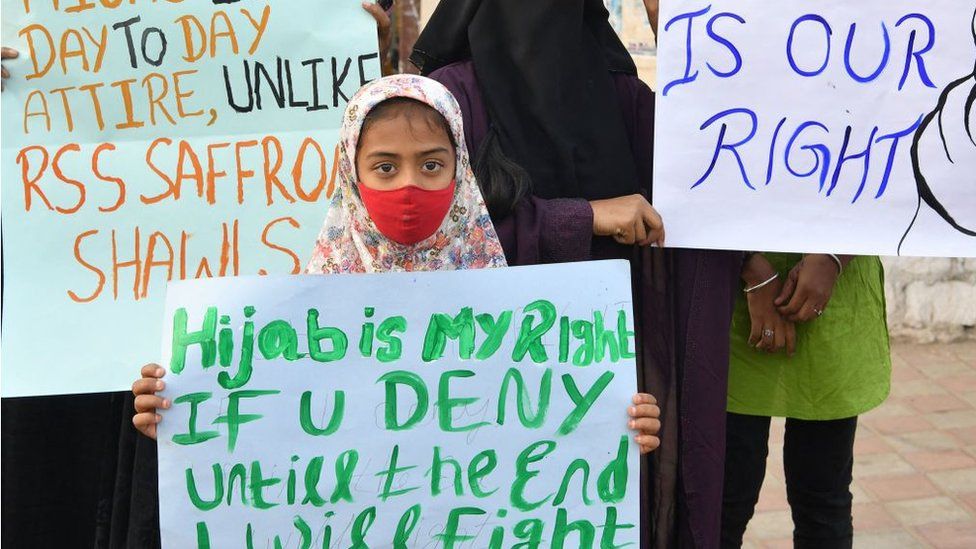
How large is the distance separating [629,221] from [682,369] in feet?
1.09

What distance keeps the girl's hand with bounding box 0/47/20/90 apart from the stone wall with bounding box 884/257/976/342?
3.95 m

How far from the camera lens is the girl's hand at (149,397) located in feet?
5.87

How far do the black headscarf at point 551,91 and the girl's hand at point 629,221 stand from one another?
4.8 inches

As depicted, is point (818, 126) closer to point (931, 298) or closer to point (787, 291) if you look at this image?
point (787, 291)

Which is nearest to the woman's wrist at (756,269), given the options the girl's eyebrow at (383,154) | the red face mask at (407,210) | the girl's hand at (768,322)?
the girl's hand at (768,322)

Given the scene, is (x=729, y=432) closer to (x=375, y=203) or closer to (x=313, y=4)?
(x=375, y=203)

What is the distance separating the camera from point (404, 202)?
1859 mm

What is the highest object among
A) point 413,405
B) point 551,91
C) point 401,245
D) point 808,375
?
point 551,91

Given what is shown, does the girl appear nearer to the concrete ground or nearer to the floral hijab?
the floral hijab

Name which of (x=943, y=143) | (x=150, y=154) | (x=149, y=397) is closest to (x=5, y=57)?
(x=150, y=154)

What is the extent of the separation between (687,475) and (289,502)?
797 millimetres

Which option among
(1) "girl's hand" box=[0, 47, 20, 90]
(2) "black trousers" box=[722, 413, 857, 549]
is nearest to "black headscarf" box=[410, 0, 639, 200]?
(2) "black trousers" box=[722, 413, 857, 549]

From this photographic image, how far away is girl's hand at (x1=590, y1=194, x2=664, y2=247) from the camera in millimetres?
2094

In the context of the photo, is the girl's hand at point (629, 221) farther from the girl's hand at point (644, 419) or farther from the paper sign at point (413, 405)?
the girl's hand at point (644, 419)
